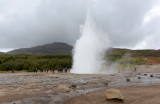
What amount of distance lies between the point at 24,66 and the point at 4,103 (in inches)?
2206

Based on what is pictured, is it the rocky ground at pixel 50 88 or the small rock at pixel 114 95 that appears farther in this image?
the rocky ground at pixel 50 88

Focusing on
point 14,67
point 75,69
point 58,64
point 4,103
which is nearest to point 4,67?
point 14,67

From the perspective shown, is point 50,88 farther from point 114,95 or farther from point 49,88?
point 114,95

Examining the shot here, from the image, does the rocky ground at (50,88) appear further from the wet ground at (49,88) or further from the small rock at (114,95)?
the small rock at (114,95)

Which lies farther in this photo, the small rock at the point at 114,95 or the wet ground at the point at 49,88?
the wet ground at the point at 49,88

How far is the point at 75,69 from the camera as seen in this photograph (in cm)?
4019

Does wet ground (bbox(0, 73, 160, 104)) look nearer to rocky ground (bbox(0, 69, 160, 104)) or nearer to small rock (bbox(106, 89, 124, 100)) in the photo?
rocky ground (bbox(0, 69, 160, 104))

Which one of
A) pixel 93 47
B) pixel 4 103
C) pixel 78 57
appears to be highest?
pixel 93 47

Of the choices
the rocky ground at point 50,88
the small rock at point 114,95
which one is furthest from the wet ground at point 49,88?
the small rock at point 114,95

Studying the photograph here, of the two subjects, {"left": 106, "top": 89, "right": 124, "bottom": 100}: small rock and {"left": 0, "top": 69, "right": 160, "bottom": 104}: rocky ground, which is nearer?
{"left": 106, "top": 89, "right": 124, "bottom": 100}: small rock

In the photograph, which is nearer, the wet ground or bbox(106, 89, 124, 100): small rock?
bbox(106, 89, 124, 100): small rock

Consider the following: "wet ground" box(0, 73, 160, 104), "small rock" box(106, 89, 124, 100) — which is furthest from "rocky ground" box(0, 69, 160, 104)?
"small rock" box(106, 89, 124, 100)

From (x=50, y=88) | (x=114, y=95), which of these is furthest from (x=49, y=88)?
(x=114, y=95)

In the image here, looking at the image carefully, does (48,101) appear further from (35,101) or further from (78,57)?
(78,57)
